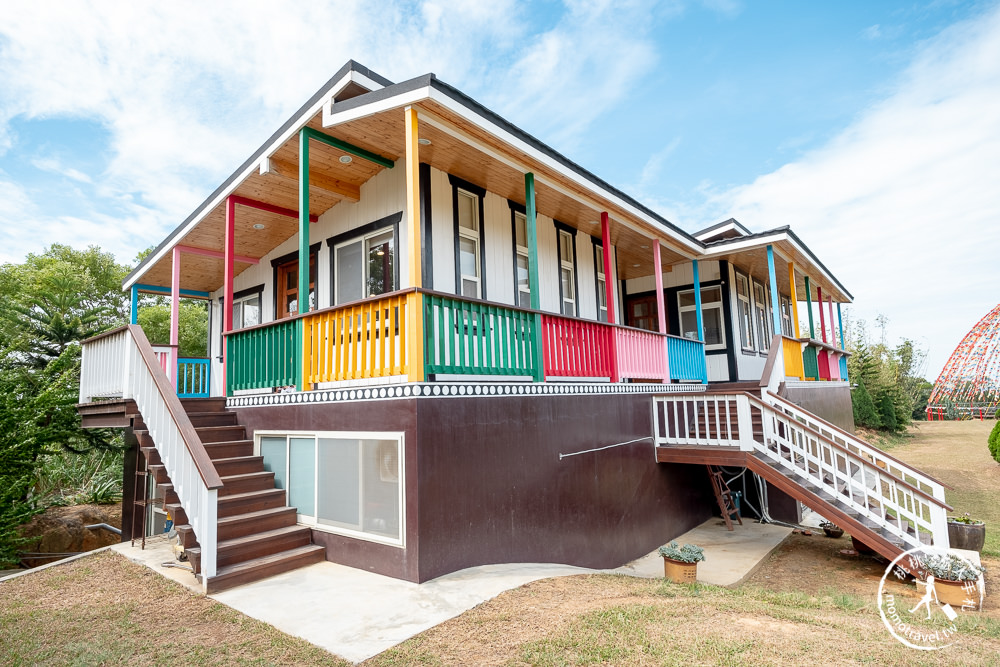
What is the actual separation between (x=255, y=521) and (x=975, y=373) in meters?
35.4

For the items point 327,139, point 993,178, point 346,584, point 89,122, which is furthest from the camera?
point 89,122

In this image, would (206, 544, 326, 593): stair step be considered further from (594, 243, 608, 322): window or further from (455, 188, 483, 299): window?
(594, 243, 608, 322): window

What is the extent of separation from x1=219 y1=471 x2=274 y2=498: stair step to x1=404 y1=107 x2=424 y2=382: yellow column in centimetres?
263

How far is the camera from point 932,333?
3825 centimetres

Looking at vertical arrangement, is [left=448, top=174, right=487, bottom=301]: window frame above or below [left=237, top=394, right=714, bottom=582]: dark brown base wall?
above

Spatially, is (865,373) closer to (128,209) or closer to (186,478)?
(186,478)

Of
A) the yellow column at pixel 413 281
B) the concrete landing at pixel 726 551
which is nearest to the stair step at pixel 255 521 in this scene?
the yellow column at pixel 413 281

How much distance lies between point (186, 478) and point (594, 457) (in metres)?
4.57

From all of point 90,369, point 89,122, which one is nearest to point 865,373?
point 90,369

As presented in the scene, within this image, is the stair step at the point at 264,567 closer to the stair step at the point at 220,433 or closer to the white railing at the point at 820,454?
the stair step at the point at 220,433

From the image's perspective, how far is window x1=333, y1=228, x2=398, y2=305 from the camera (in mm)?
7762

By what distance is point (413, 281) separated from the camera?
206 inches

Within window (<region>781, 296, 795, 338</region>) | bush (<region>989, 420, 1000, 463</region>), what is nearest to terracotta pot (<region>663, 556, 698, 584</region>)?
window (<region>781, 296, 795, 338</region>)

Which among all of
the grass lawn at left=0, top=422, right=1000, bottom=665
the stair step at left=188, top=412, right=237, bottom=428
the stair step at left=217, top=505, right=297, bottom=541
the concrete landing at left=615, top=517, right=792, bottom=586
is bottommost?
the concrete landing at left=615, top=517, right=792, bottom=586
